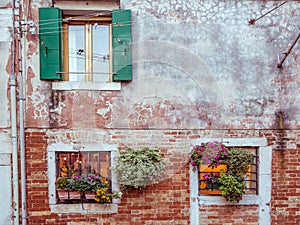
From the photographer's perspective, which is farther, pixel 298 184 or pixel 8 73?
pixel 298 184

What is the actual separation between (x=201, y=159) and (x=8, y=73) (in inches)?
134

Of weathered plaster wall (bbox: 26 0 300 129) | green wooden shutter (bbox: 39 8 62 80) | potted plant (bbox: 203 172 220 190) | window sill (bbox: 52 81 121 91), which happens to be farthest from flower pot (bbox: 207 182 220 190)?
green wooden shutter (bbox: 39 8 62 80)

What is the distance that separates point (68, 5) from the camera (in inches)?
197

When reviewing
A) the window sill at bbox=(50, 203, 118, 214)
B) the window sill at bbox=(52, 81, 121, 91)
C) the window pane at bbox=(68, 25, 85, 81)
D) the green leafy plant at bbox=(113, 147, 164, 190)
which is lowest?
the window sill at bbox=(50, 203, 118, 214)

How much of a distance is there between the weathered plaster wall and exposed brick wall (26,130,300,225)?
0.18 meters

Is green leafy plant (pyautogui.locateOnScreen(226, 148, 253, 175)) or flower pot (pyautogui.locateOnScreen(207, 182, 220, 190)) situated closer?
green leafy plant (pyautogui.locateOnScreen(226, 148, 253, 175))

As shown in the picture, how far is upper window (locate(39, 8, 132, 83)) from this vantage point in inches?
193

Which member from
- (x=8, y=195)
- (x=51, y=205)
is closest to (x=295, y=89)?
(x=51, y=205)

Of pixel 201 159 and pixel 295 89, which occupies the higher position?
pixel 295 89

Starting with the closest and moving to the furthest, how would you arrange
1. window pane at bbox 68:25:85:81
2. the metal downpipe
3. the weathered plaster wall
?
1. the metal downpipe
2. the weathered plaster wall
3. window pane at bbox 68:25:85:81

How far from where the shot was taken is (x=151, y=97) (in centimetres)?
510

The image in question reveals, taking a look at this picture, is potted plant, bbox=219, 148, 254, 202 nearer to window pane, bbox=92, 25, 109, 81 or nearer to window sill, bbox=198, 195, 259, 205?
window sill, bbox=198, 195, 259, 205

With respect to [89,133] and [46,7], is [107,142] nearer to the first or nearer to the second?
[89,133]

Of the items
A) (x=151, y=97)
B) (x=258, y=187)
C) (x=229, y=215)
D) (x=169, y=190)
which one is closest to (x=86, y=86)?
(x=151, y=97)
